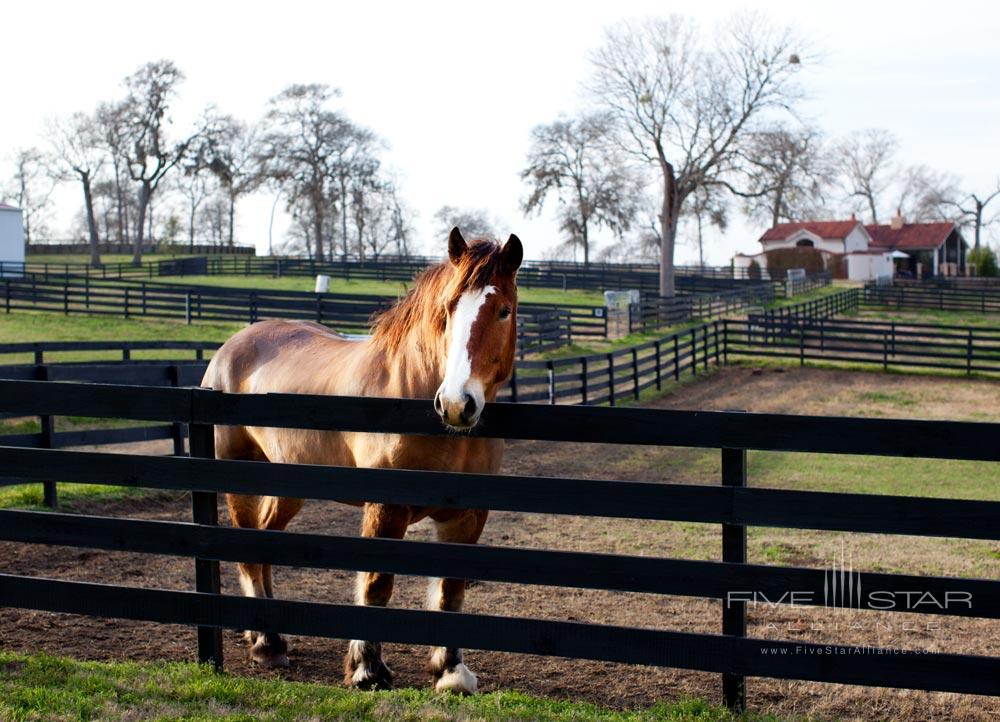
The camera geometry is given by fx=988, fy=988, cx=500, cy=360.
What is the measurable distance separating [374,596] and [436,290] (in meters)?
1.52

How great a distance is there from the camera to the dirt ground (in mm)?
4809

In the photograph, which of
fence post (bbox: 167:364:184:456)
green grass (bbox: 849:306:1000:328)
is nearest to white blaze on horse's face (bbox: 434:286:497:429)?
fence post (bbox: 167:364:184:456)

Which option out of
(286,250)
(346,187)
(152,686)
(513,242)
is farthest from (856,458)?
(286,250)

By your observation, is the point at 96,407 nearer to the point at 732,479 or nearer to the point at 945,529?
the point at 732,479

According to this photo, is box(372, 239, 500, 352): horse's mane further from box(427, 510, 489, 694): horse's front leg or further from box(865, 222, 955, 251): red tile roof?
box(865, 222, 955, 251): red tile roof

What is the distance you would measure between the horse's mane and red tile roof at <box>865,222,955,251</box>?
84.0 meters

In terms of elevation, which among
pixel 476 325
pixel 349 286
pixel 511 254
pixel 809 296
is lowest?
pixel 476 325

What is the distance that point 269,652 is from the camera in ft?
17.2

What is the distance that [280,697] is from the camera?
4020mm

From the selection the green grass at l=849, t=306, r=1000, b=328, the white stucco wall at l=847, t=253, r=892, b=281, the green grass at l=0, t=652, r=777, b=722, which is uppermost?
the white stucco wall at l=847, t=253, r=892, b=281

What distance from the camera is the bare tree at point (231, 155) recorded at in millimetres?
56500

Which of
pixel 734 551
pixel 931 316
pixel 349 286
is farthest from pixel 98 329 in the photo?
pixel 931 316

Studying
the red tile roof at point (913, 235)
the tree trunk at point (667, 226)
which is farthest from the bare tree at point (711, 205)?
the red tile roof at point (913, 235)

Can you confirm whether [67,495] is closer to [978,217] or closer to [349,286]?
[349,286]
